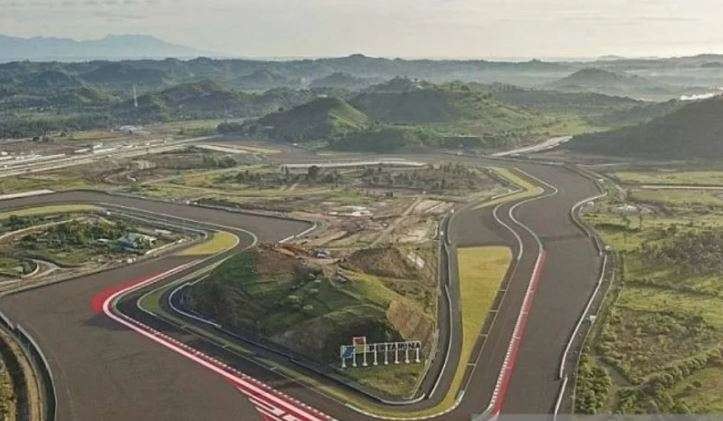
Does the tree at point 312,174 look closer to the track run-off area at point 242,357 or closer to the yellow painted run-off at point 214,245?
the yellow painted run-off at point 214,245

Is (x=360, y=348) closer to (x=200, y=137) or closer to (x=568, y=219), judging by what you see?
(x=568, y=219)

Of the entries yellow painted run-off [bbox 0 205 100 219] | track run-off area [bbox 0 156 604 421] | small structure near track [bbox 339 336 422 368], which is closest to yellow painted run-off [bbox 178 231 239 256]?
track run-off area [bbox 0 156 604 421]

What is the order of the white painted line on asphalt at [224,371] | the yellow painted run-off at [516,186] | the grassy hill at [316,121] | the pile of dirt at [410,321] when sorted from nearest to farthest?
the white painted line on asphalt at [224,371]
the pile of dirt at [410,321]
the yellow painted run-off at [516,186]
the grassy hill at [316,121]

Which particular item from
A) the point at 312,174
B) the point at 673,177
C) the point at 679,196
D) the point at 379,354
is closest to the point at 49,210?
the point at 312,174

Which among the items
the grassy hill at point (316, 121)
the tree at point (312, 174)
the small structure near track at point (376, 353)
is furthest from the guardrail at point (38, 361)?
the grassy hill at point (316, 121)

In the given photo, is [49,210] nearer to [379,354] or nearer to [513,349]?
[379,354]

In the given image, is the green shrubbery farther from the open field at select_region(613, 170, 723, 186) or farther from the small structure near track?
the open field at select_region(613, 170, 723, 186)
